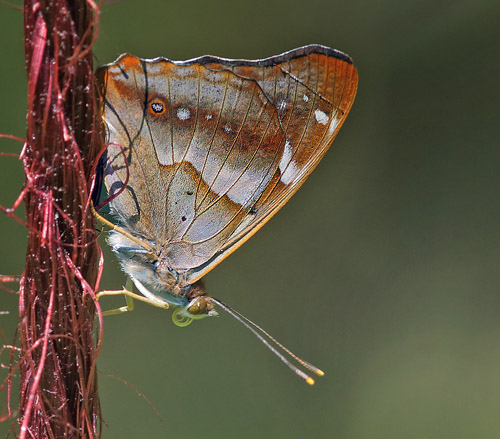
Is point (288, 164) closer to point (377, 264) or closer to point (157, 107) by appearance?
point (157, 107)

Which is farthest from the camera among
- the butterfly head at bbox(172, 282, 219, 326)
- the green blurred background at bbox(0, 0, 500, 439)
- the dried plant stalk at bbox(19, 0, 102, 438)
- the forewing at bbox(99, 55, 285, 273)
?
the green blurred background at bbox(0, 0, 500, 439)

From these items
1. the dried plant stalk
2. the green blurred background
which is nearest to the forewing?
the dried plant stalk

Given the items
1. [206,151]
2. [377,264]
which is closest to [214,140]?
[206,151]

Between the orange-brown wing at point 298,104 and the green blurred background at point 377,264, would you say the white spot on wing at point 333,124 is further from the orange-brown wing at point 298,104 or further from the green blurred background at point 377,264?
the green blurred background at point 377,264

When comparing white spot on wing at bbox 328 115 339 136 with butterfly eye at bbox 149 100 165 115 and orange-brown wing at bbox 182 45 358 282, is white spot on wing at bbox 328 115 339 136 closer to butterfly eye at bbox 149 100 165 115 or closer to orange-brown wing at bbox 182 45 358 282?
orange-brown wing at bbox 182 45 358 282

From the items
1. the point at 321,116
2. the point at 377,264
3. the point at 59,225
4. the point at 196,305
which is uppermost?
the point at 321,116

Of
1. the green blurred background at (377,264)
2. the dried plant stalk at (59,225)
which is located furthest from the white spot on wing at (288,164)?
A: the green blurred background at (377,264)

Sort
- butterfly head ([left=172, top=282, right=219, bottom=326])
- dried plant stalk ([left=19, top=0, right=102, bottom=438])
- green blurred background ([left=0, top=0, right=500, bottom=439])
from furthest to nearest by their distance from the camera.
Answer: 1. green blurred background ([left=0, top=0, right=500, bottom=439])
2. butterfly head ([left=172, top=282, right=219, bottom=326])
3. dried plant stalk ([left=19, top=0, right=102, bottom=438])

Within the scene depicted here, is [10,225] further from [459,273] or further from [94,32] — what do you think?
[459,273]
